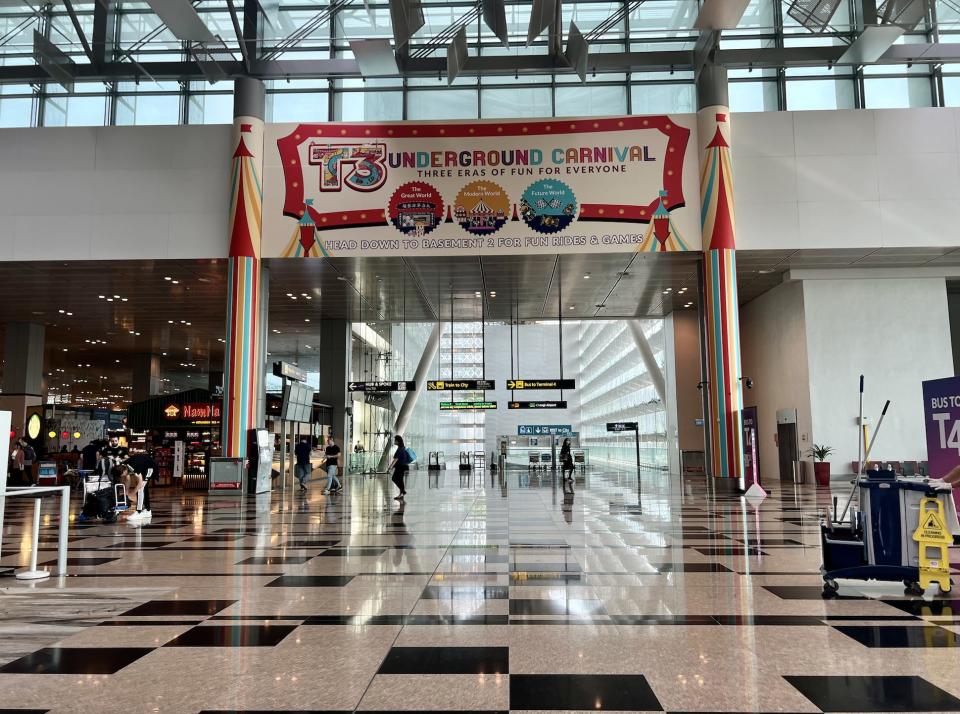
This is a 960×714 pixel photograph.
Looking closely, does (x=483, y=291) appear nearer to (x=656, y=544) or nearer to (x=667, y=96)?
(x=667, y=96)

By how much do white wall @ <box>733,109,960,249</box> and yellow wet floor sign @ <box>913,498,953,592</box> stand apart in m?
14.4

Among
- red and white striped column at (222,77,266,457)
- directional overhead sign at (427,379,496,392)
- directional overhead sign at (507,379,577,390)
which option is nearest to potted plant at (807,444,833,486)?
directional overhead sign at (507,379,577,390)

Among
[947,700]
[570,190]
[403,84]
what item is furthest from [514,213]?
[947,700]

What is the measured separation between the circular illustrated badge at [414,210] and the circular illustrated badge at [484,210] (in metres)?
0.53

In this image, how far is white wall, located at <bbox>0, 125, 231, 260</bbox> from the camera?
18.6 meters

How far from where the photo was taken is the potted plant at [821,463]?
19.7 m

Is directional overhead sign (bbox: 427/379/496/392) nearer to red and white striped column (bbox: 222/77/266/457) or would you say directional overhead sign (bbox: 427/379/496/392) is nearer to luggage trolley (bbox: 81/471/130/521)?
red and white striped column (bbox: 222/77/266/457)

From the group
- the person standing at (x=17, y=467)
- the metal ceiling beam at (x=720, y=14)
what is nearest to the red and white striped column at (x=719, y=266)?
the metal ceiling beam at (x=720, y=14)

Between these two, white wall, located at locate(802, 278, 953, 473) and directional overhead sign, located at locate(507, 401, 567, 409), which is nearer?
white wall, located at locate(802, 278, 953, 473)

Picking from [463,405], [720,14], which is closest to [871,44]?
[720,14]

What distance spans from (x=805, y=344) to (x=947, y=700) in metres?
19.5

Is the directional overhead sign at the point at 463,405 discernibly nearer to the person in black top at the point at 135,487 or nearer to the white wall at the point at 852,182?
the white wall at the point at 852,182

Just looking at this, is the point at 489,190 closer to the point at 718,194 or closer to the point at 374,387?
the point at 718,194

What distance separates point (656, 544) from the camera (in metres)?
7.73
